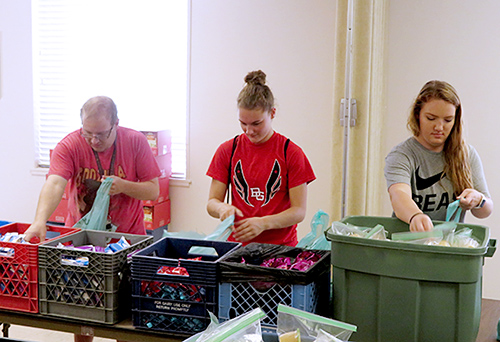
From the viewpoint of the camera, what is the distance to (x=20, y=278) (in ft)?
5.52

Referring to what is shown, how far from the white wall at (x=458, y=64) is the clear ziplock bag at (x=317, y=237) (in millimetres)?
1341

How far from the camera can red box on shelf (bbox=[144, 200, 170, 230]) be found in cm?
452

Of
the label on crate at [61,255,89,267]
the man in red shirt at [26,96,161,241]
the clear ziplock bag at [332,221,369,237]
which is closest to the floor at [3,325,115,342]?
the man in red shirt at [26,96,161,241]

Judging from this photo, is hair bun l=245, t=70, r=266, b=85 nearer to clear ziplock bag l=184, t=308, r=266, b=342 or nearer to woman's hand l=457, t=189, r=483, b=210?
woman's hand l=457, t=189, r=483, b=210

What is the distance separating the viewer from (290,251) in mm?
1692

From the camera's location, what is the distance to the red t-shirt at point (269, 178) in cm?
213

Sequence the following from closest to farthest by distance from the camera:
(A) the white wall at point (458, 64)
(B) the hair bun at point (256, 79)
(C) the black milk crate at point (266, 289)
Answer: (C) the black milk crate at point (266, 289) → (B) the hair bun at point (256, 79) → (A) the white wall at point (458, 64)

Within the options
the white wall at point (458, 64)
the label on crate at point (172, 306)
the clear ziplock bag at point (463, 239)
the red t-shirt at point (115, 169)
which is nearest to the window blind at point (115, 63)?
the white wall at point (458, 64)

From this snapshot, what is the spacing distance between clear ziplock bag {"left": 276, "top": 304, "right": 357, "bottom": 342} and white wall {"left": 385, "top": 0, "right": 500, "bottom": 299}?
2.01 metres

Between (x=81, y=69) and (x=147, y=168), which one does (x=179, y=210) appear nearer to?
(x=81, y=69)

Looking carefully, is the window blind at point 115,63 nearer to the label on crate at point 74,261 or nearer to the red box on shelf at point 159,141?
the red box on shelf at point 159,141

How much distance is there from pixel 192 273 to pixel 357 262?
451 mm

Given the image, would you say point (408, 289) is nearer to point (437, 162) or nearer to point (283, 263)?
point (283, 263)

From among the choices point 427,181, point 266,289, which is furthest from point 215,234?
point 427,181
